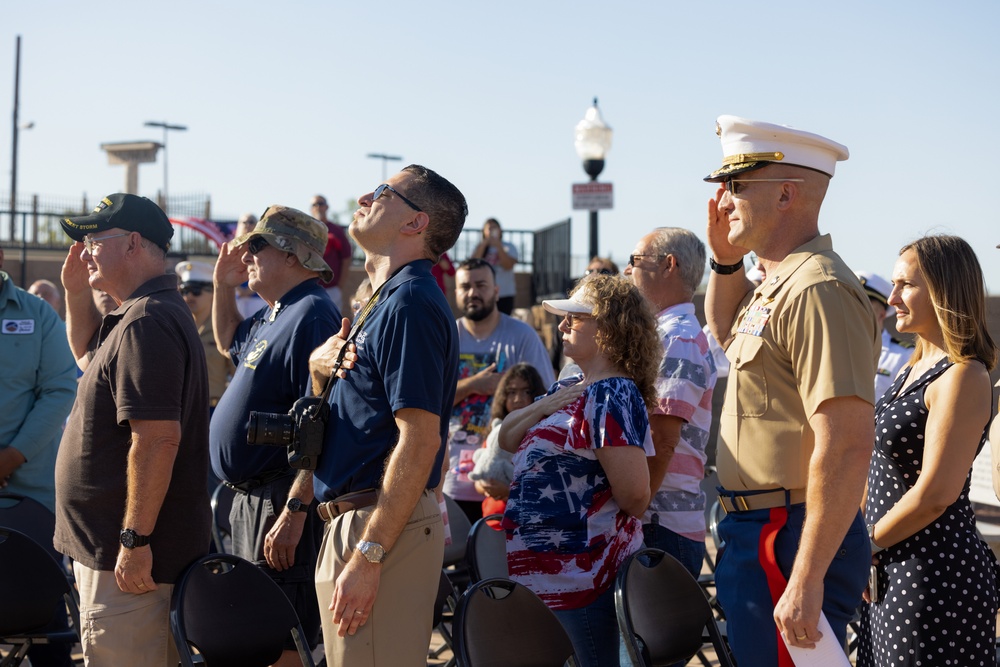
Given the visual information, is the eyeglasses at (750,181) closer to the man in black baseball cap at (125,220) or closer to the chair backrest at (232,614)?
the chair backrest at (232,614)

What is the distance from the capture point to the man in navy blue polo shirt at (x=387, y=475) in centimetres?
261

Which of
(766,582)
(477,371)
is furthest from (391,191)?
(477,371)

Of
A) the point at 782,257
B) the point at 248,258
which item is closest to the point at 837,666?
the point at 782,257

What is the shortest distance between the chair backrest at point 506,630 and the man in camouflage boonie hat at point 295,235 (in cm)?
158

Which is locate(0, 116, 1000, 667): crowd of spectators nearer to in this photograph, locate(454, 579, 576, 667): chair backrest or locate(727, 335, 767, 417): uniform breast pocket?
locate(727, 335, 767, 417): uniform breast pocket

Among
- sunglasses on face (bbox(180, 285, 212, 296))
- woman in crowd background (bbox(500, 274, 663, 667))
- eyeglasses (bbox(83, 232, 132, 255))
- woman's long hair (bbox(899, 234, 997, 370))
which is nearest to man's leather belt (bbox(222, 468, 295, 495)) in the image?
woman in crowd background (bbox(500, 274, 663, 667))

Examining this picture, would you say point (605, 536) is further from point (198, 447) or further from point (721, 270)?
point (198, 447)

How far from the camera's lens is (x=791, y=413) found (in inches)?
97.7

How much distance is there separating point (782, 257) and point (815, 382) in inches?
17.1

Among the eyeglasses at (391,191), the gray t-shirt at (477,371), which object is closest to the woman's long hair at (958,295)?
the eyeglasses at (391,191)

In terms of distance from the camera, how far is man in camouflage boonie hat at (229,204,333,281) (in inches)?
155

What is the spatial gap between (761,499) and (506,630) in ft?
2.77

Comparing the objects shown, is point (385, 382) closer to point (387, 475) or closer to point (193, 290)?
point (387, 475)

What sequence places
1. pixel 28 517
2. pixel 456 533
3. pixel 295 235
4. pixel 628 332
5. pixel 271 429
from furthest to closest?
pixel 456 533 → pixel 28 517 → pixel 295 235 → pixel 628 332 → pixel 271 429
